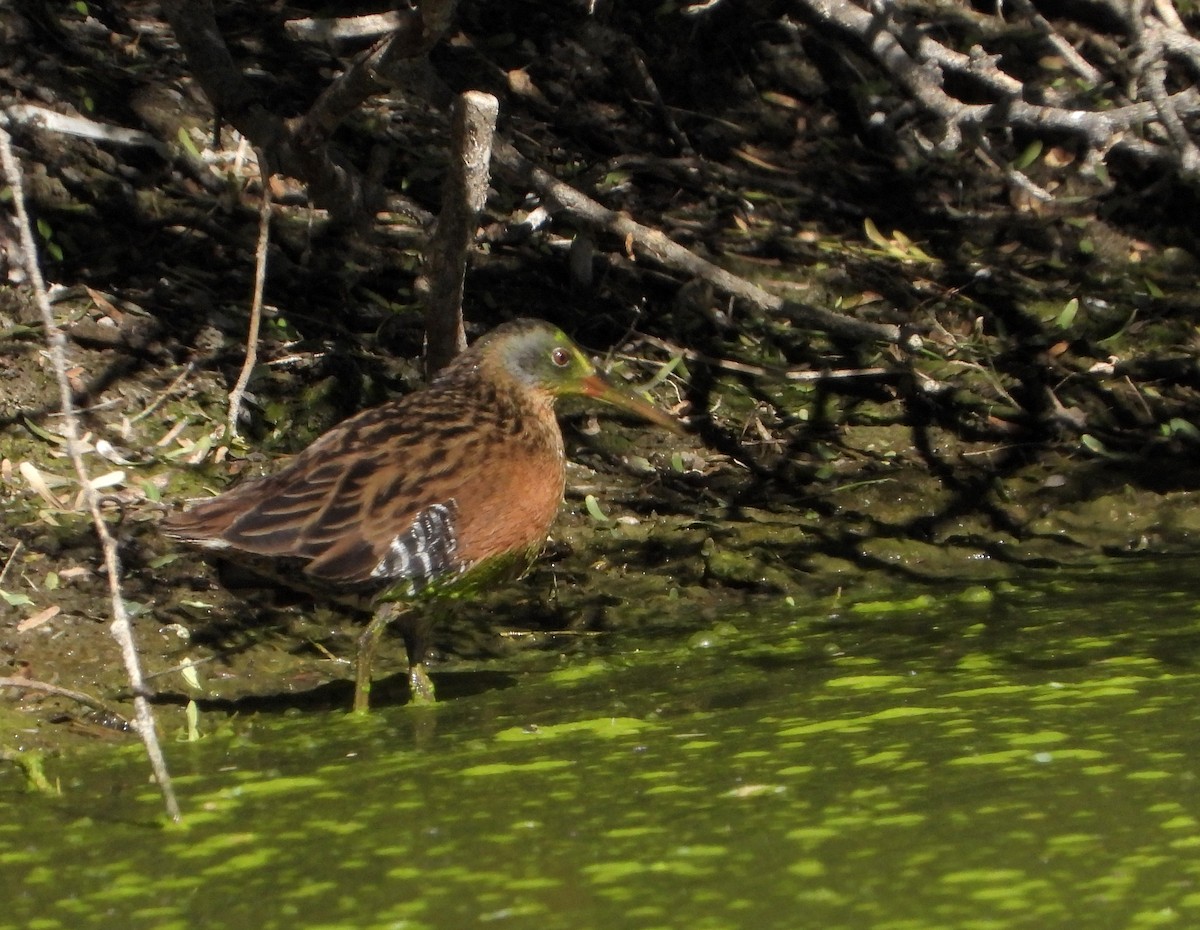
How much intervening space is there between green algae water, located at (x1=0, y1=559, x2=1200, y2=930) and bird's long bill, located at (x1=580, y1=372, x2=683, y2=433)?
39.7 inches

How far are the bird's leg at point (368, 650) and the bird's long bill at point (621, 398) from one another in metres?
1.18

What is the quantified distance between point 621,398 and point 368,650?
1.42 metres

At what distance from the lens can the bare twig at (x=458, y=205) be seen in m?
5.20

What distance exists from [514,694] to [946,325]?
122 inches

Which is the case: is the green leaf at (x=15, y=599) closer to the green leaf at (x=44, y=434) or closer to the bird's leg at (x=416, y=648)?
the green leaf at (x=44, y=434)

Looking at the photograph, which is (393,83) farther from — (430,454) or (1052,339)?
(1052,339)

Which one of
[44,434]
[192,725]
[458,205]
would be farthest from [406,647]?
[44,434]

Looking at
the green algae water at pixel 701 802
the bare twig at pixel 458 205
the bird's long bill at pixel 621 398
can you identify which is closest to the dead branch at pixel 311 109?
the bare twig at pixel 458 205

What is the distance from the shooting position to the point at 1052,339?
7.16m

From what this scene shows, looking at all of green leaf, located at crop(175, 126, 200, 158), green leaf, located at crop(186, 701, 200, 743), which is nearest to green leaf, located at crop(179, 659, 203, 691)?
green leaf, located at crop(186, 701, 200, 743)

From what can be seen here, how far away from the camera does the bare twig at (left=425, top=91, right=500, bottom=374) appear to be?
205 inches

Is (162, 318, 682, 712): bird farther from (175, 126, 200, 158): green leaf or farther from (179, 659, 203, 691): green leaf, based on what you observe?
(175, 126, 200, 158): green leaf

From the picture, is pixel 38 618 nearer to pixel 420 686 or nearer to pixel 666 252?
pixel 420 686

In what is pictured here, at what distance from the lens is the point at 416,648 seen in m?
5.18
